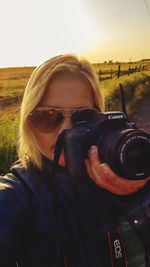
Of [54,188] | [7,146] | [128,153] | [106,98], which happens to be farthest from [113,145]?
[106,98]

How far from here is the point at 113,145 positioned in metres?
1.98

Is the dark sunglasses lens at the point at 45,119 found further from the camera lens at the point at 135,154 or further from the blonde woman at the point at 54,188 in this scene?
the camera lens at the point at 135,154

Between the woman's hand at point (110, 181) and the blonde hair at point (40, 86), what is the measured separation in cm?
28

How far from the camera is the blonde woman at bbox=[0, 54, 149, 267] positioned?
1906 mm

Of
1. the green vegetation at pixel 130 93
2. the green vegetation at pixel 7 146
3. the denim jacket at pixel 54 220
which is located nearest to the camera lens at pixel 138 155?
the denim jacket at pixel 54 220

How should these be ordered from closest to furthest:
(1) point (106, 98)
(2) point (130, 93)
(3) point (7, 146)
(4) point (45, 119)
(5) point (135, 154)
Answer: (5) point (135, 154) → (4) point (45, 119) → (3) point (7, 146) → (1) point (106, 98) → (2) point (130, 93)

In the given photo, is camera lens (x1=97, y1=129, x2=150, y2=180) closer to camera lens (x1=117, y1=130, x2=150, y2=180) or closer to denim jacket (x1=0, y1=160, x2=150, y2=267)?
camera lens (x1=117, y1=130, x2=150, y2=180)

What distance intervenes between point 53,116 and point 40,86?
0.12 m

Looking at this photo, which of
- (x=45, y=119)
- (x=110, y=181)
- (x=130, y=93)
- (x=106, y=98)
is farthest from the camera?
(x=130, y=93)

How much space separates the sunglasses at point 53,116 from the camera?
2322mm

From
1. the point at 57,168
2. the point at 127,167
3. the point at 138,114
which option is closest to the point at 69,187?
the point at 57,168

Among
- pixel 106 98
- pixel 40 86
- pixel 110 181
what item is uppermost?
pixel 40 86

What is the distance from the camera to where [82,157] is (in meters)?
2.05

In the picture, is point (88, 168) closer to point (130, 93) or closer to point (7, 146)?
point (7, 146)
